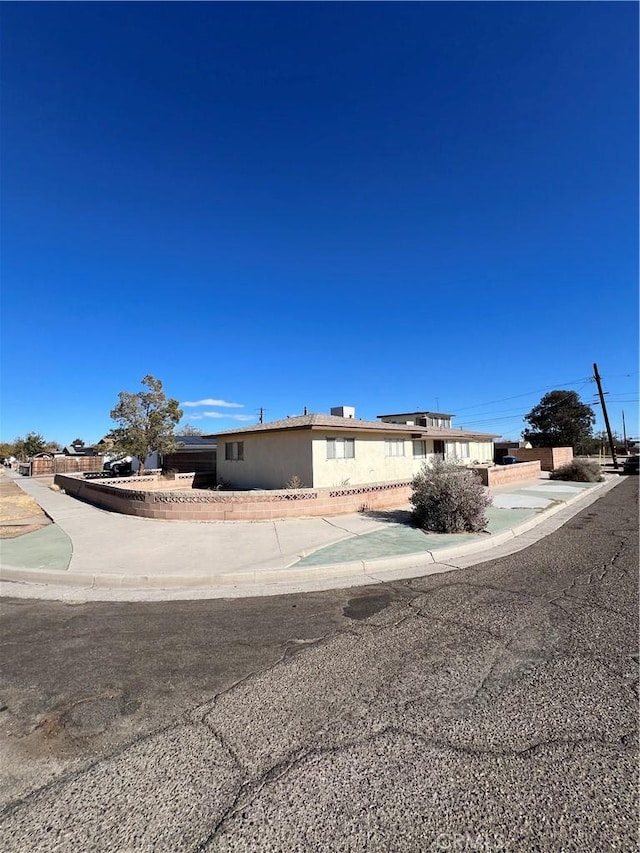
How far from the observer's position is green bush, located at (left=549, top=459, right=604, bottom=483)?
918 inches

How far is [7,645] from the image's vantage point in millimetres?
4281

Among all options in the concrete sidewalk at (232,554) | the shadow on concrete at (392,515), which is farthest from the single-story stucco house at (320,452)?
the concrete sidewalk at (232,554)

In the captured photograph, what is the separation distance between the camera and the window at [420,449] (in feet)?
78.0

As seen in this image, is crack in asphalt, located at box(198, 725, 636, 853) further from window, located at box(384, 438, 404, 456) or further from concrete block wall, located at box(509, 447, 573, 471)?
concrete block wall, located at box(509, 447, 573, 471)

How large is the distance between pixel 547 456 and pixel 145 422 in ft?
102

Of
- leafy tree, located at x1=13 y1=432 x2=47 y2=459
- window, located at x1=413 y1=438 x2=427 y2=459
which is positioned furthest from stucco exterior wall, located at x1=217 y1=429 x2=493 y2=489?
leafy tree, located at x1=13 y1=432 x2=47 y2=459

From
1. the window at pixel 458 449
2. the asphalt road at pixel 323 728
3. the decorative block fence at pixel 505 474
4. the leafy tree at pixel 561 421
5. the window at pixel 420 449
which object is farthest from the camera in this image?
the leafy tree at pixel 561 421

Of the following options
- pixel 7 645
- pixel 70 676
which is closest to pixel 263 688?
pixel 70 676

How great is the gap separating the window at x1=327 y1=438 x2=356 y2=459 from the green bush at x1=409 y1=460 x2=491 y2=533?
7787 millimetres

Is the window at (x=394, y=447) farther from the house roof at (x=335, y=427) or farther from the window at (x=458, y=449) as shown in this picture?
the window at (x=458, y=449)

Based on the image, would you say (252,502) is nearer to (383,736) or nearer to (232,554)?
(232,554)

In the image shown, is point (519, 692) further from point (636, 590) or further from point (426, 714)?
point (636, 590)

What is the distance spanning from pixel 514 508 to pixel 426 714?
461 inches

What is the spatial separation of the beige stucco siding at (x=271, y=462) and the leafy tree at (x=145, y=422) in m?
8.52
